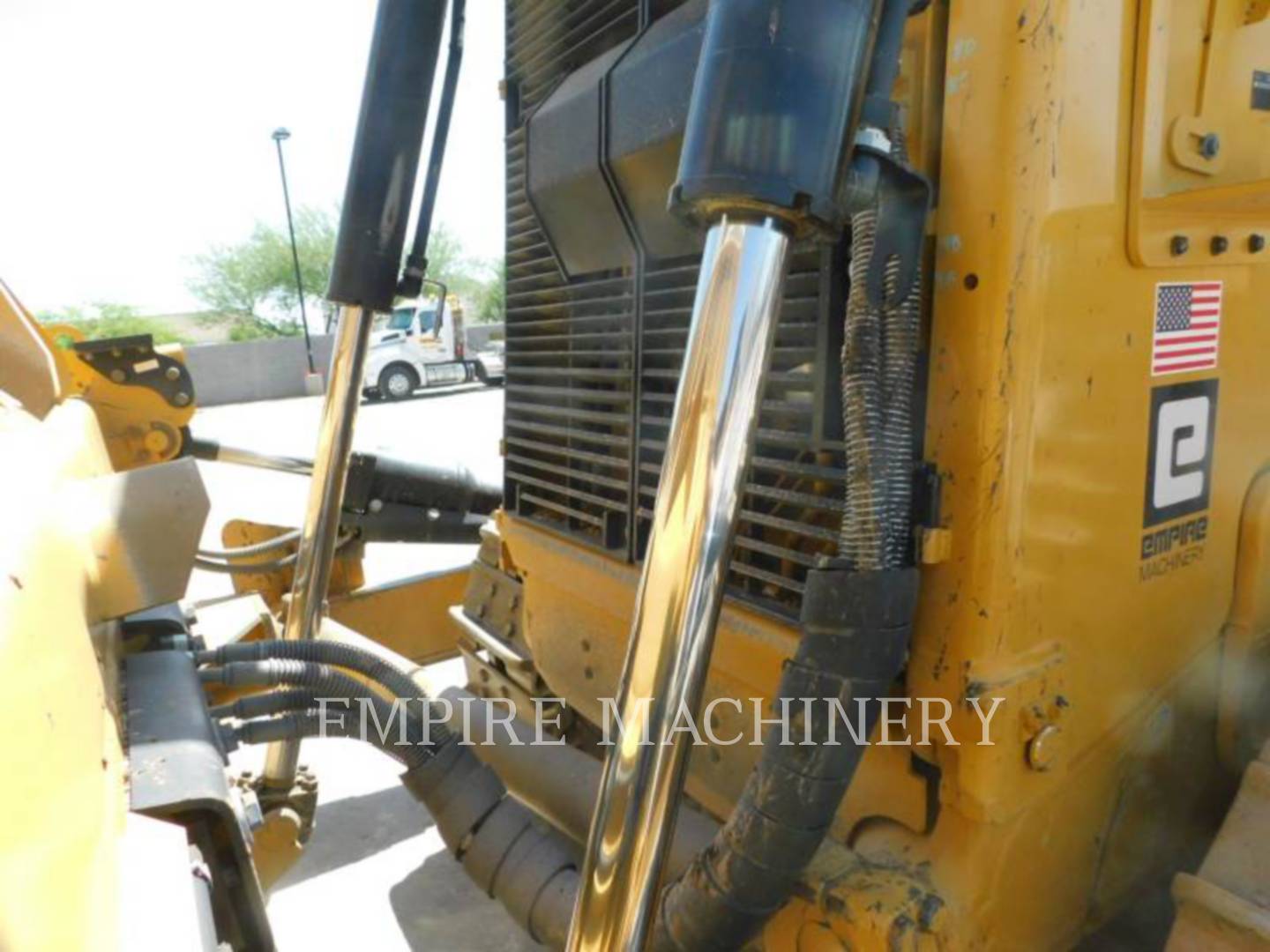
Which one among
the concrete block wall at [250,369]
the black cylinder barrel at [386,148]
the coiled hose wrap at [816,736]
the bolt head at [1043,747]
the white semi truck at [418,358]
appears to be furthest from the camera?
the concrete block wall at [250,369]

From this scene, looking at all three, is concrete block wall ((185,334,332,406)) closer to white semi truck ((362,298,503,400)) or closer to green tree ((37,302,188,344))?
white semi truck ((362,298,503,400))

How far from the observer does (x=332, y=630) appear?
8.68 feet

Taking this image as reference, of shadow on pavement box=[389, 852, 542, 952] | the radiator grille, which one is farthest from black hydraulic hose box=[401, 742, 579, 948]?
shadow on pavement box=[389, 852, 542, 952]

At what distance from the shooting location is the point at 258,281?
3512 centimetres

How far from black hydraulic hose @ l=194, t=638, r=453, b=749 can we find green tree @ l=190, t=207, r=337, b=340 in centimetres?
3504

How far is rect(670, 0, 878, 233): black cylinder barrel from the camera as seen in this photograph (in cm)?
95

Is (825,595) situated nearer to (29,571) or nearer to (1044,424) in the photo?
(1044,424)

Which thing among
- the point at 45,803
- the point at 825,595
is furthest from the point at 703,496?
the point at 45,803

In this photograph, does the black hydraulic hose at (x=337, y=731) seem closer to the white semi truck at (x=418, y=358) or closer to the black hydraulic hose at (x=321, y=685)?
the black hydraulic hose at (x=321, y=685)

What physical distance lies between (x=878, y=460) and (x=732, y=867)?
587 mm

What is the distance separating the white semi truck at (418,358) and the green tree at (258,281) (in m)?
15.2

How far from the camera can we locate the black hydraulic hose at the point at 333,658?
182cm

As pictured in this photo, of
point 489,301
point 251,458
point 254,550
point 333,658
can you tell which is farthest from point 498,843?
point 489,301

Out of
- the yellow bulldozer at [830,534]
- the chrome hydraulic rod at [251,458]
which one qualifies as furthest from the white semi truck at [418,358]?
the yellow bulldozer at [830,534]
